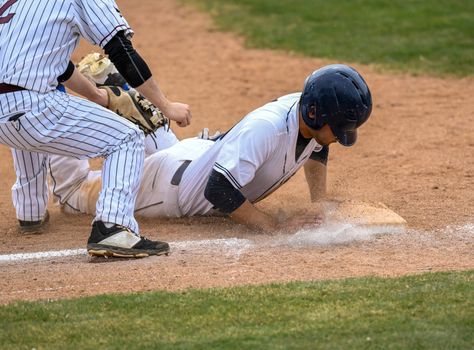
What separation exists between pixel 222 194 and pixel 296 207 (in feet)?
2.98

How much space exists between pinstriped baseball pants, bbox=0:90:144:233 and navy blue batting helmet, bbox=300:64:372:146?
95cm

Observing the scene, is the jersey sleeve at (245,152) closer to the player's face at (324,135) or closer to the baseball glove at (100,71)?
the player's face at (324,135)

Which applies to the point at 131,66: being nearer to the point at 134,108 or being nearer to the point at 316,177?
the point at 134,108

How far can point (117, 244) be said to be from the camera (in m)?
5.27

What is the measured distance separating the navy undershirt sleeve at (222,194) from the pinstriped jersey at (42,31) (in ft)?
3.13

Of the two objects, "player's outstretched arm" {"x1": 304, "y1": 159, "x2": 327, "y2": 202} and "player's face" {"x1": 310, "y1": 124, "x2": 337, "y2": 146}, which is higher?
"player's face" {"x1": 310, "y1": 124, "x2": 337, "y2": 146}

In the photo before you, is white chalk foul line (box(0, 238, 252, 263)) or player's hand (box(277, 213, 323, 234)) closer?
white chalk foul line (box(0, 238, 252, 263))

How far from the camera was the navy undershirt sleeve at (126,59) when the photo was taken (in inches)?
206

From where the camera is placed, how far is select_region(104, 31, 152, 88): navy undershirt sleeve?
5.24 meters

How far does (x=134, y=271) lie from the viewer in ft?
16.7

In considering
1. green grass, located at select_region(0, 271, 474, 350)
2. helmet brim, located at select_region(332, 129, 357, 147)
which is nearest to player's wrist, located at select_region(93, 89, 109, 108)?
helmet brim, located at select_region(332, 129, 357, 147)

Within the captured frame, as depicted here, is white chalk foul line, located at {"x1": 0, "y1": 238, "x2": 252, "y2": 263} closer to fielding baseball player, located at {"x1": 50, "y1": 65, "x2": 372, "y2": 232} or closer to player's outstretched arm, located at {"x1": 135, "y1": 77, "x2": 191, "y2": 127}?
fielding baseball player, located at {"x1": 50, "y1": 65, "x2": 372, "y2": 232}

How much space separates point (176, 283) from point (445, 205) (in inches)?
86.0

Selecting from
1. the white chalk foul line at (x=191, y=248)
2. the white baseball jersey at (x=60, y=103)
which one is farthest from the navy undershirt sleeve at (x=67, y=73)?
the white chalk foul line at (x=191, y=248)
